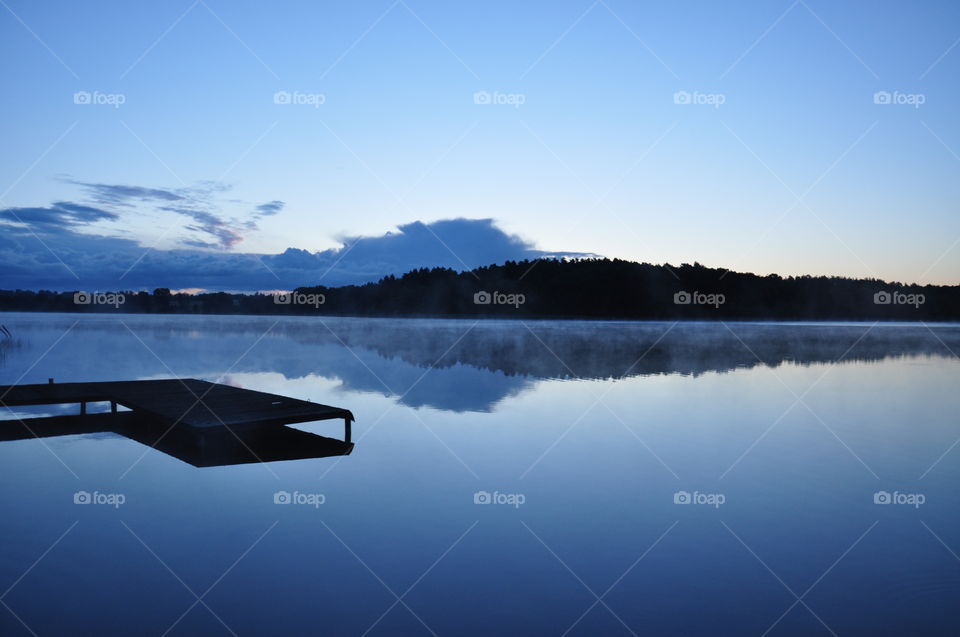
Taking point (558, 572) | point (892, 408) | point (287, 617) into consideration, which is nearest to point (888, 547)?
point (558, 572)

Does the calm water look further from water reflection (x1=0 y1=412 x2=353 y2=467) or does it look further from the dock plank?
the dock plank

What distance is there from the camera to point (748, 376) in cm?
2623

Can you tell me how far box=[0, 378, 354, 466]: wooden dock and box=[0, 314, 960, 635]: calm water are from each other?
0.62 metres

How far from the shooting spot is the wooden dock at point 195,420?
12.1 meters

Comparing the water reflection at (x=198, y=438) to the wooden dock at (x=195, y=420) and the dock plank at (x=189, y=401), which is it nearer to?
the wooden dock at (x=195, y=420)

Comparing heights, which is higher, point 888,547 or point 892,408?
point 892,408

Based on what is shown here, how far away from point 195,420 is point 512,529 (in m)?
6.66

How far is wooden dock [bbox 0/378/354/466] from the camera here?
39.8ft

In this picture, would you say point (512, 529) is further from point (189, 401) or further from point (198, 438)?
point (189, 401)

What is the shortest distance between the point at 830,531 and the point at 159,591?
25.2ft

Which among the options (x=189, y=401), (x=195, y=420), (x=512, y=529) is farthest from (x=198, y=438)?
(x=512, y=529)

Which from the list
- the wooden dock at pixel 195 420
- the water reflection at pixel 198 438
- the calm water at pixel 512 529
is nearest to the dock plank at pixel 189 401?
the wooden dock at pixel 195 420

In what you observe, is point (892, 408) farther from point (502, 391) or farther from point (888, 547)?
point (888, 547)

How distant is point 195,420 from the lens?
39.2 feet
